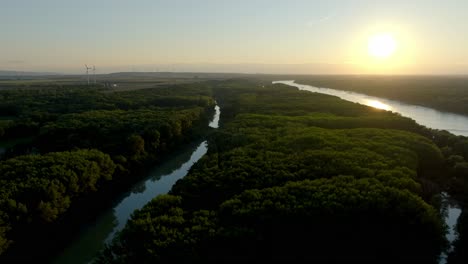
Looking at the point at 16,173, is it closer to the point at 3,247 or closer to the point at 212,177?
the point at 3,247

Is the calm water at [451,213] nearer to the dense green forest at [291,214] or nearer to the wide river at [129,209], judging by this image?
the wide river at [129,209]

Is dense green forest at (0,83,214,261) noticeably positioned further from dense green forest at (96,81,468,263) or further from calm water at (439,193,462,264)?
calm water at (439,193,462,264)

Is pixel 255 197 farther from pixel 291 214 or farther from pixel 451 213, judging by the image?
pixel 451 213

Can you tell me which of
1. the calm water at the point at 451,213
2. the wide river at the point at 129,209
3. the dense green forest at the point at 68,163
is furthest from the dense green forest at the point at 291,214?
the dense green forest at the point at 68,163

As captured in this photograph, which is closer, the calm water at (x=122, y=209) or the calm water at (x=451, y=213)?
the calm water at (x=122, y=209)

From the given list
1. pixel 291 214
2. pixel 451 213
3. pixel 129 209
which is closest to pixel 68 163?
pixel 129 209
